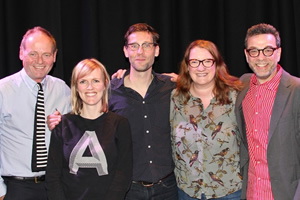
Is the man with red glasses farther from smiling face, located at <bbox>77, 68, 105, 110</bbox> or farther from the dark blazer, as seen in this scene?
smiling face, located at <bbox>77, 68, 105, 110</bbox>

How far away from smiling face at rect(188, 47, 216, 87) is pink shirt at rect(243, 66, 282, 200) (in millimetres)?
334

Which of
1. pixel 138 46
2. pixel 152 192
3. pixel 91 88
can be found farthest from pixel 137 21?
pixel 152 192

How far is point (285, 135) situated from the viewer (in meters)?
2.46

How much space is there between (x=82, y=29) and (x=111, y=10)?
34cm

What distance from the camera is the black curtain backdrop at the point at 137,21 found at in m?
3.52

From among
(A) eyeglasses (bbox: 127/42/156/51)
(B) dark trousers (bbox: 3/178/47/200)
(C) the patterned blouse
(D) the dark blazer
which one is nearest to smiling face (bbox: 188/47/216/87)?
(C) the patterned blouse

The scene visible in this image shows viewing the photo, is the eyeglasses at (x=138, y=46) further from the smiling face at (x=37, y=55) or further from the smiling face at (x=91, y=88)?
the smiling face at (x=37, y=55)

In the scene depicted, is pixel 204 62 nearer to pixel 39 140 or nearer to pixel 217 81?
pixel 217 81

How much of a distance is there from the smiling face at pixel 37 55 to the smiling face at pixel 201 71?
1.05 metres

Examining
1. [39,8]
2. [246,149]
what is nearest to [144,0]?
[39,8]

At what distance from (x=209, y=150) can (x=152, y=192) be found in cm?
51

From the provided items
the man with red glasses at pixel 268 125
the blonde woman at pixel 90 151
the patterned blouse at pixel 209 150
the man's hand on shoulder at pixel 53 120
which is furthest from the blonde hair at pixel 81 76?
the man with red glasses at pixel 268 125

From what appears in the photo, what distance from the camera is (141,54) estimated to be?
2.89 meters

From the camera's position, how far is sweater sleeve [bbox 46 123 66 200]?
92.4 inches
